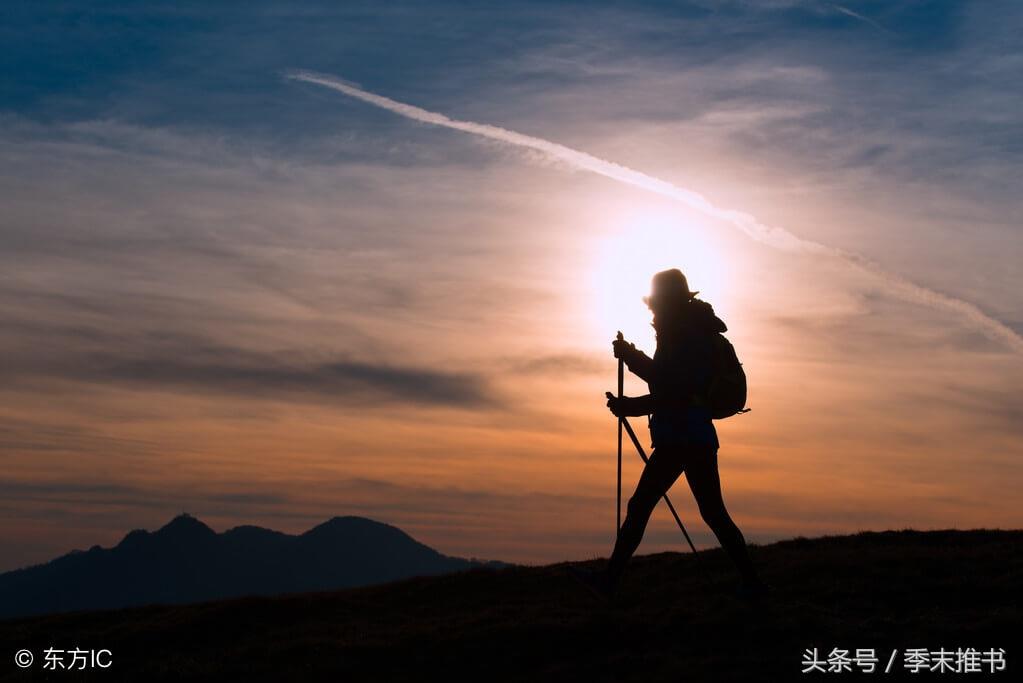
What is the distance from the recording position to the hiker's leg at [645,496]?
44.0ft

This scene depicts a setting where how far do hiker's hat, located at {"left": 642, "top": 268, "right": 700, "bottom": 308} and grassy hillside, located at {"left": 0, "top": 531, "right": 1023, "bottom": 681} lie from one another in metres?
3.74

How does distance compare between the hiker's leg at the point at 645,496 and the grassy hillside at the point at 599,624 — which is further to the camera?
the hiker's leg at the point at 645,496

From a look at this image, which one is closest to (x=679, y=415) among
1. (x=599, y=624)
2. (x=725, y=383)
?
(x=725, y=383)

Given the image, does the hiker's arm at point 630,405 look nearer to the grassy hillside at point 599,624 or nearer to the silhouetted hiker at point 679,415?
the silhouetted hiker at point 679,415

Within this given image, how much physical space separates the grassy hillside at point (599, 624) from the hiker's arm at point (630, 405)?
95.1 inches

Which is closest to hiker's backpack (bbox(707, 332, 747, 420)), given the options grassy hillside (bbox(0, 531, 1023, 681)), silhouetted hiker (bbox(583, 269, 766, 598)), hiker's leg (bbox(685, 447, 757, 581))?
silhouetted hiker (bbox(583, 269, 766, 598))

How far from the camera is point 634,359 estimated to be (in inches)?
543

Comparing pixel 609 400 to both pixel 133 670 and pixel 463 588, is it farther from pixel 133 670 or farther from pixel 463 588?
pixel 133 670

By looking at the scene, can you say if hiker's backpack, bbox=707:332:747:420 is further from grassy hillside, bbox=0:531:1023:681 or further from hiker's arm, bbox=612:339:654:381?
grassy hillside, bbox=0:531:1023:681

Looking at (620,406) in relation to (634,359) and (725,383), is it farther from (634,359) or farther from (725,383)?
(725,383)

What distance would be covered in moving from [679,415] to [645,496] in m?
1.11

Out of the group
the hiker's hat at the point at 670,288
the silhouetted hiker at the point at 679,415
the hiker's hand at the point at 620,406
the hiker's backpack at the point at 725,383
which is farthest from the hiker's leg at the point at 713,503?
the hiker's hat at the point at 670,288

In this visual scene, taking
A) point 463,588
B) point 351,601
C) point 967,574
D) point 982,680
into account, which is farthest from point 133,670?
point 967,574

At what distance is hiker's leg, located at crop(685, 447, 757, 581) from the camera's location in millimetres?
13148
